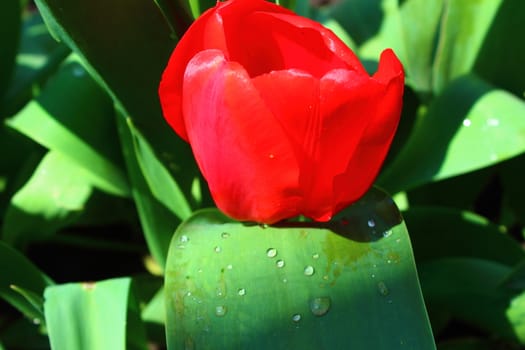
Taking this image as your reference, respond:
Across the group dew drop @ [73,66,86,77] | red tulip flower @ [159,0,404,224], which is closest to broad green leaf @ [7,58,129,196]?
dew drop @ [73,66,86,77]

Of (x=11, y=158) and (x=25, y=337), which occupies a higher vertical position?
(x=11, y=158)

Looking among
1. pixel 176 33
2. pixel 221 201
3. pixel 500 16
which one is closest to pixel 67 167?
pixel 176 33

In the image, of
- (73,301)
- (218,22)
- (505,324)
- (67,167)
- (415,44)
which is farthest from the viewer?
(415,44)

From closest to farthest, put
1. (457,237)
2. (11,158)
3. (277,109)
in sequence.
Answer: (277,109), (457,237), (11,158)

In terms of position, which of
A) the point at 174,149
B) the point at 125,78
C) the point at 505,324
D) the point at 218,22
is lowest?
the point at 505,324

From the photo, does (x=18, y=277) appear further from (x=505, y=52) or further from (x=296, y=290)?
(x=505, y=52)

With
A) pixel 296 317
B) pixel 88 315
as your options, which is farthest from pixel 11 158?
pixel 296 317

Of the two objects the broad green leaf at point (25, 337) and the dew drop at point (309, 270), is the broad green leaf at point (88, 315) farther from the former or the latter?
the broad green leaf at point (25, 337)

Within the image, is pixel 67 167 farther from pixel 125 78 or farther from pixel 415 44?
pixel 415 44
